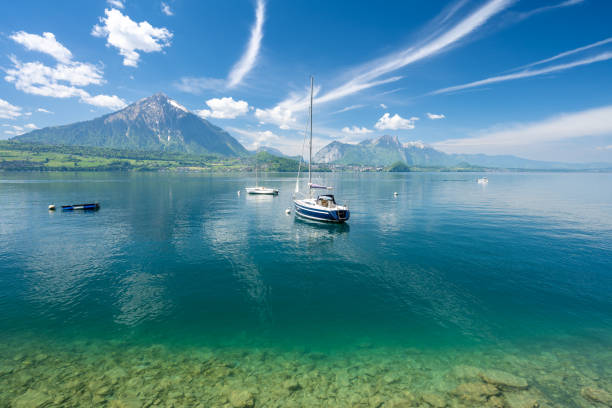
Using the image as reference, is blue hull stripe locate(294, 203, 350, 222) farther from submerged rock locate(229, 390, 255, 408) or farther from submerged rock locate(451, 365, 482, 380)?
submerged rock locate(229, 390, 255, 408)

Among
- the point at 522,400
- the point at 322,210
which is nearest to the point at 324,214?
the point at 322,210

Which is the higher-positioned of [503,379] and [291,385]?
[503,379]

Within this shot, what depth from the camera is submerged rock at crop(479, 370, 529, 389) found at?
1612 cm

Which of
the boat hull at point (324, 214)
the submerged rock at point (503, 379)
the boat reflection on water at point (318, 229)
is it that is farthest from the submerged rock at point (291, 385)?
the boat hull at point (324, 214)

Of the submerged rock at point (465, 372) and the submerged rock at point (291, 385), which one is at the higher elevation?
the submerged rock at point (465, 372)

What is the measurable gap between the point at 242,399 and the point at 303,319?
887 cm

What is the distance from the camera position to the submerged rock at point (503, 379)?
16.1 meters

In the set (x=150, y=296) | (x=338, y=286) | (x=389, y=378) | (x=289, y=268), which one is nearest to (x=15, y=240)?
(x=150, y=296)

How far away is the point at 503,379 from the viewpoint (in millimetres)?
16672

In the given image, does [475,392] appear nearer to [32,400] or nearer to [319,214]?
[32,400]

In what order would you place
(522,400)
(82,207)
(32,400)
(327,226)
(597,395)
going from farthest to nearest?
(82,207) < (327,226) < (597,395) < (522,400) < (32,400)

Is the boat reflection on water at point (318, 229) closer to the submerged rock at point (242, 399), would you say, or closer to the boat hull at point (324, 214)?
the boat hull at point (324, 214)

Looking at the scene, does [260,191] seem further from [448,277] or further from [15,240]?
[448,277]

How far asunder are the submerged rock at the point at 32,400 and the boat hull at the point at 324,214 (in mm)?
48685
